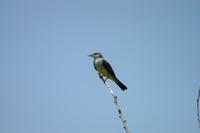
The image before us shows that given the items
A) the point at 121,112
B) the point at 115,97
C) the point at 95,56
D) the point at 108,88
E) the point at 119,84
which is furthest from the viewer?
the point at 95,56

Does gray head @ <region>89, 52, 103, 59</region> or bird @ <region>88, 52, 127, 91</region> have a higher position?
gray head @ <region>89, 52, 103, 59</region>

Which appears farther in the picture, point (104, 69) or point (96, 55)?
point (96, 55)

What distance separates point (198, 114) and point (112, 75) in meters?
8.31

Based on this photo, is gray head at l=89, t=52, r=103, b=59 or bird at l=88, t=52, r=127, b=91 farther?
gray head at l=89, t=52, r=103, b=59

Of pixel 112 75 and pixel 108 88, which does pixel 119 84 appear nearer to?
pixel 112 75

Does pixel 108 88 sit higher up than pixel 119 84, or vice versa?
pixel 119 84

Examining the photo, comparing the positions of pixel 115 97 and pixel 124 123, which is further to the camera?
pixel 115 97

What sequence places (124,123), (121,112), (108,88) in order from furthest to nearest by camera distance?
1. (108,88)
2. (121,112)
3. (124,123)

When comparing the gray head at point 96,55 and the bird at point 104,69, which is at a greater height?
the gray head at point 96,55

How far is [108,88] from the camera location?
5.53 meters

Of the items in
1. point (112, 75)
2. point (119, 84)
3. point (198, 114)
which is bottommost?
point (198, 114)

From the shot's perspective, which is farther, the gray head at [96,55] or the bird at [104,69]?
the gray head at [96,55]

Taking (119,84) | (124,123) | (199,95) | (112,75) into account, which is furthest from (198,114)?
(112,75)

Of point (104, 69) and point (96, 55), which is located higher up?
point (96, 55)
